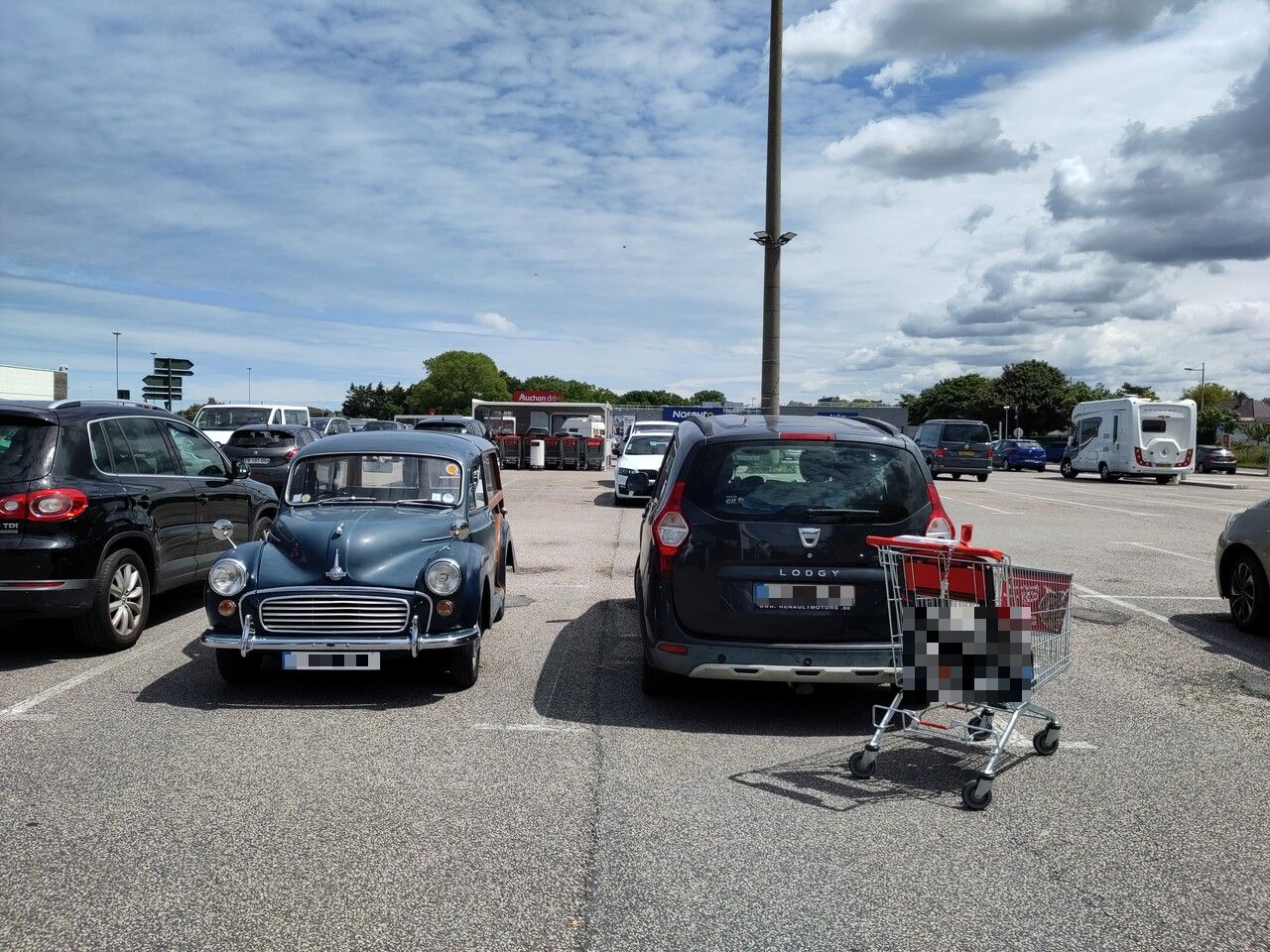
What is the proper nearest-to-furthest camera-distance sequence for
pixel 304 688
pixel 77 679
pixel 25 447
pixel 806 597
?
pixel 806 597 → pixel 304 688 → pixel 77 679 → pixel 25 447

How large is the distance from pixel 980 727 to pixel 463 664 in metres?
2.93

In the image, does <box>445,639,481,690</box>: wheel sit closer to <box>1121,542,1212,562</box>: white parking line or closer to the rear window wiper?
the rear window wiper

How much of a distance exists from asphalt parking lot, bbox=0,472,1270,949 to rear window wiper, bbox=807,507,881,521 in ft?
3.74

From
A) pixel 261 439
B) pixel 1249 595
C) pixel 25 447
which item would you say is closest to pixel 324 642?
pixel 25 447

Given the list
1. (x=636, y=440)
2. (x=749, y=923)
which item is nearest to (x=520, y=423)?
(x=636, y=440)

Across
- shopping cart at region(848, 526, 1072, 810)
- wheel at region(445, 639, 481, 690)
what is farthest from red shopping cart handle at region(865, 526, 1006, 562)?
wheel at region(445, 639, 481, 690)

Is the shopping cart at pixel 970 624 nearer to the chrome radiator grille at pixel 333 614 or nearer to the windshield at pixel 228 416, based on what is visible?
the chrome radiator grille at pixel 333 614

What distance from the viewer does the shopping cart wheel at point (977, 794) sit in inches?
170

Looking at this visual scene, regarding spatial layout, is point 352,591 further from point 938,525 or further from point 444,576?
point 938,525

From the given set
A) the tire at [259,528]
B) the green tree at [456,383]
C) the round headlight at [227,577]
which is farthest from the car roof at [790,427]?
the green tree at [456,383]

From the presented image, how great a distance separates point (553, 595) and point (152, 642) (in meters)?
3.51

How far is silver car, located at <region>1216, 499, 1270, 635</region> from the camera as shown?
8.22 m

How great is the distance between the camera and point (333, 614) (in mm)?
5875

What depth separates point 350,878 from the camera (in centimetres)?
358
